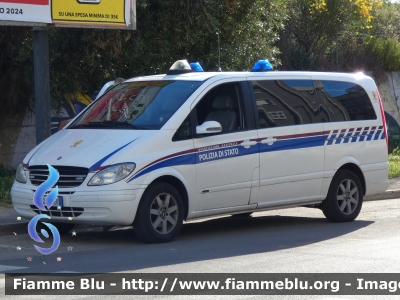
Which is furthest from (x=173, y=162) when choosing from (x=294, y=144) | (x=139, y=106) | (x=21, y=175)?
(x=294, y=144)

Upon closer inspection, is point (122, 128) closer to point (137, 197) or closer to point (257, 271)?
point (137, 197)

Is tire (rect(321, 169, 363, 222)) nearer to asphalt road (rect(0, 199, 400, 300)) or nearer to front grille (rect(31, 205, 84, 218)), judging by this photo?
asphalt road (rect(0, 199, 400, 300))

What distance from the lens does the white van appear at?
8.29 meters

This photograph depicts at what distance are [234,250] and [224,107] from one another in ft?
6.47

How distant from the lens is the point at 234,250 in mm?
8266

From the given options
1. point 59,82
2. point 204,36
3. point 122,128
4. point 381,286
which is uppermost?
point 204,36

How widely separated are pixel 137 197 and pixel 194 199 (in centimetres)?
85

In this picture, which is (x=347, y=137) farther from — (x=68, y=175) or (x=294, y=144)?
(x=68, y=175)

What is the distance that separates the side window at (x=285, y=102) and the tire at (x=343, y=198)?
37.8 inches

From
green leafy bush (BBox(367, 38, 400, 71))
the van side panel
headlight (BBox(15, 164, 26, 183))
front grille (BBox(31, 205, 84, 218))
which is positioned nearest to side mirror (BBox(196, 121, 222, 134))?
front grille (BBox(31, 205, 84, 218))

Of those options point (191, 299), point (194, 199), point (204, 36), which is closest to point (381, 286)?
point (191, 299)

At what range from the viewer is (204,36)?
46.5 feet

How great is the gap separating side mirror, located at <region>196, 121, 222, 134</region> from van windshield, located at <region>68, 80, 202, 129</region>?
375mm
